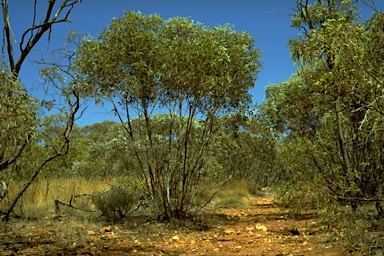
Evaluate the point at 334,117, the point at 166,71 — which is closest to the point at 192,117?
the point at 166,71

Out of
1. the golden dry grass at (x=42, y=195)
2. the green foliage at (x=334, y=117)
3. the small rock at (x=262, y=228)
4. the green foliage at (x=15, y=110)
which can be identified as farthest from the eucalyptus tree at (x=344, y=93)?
the golden dry grass at (x=42, y=195)

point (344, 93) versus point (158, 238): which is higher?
point (344, 93)

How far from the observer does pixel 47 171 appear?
13.9 meters

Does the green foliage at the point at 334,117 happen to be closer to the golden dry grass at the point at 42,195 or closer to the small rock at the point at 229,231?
the small rock at the point at 229,231

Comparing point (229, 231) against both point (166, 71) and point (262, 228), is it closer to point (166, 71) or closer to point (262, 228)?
point (262, 228)

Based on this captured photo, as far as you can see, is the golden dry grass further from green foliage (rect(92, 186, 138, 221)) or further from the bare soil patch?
the bare soil patch

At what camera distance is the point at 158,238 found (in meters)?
8.62

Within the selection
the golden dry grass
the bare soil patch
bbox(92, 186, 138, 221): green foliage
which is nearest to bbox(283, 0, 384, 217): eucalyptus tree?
the bare soil patch

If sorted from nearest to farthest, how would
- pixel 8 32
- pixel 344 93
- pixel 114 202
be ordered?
pixel 344 93
pixel 8 32
pixel 114 202

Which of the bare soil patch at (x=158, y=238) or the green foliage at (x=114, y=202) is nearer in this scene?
the bare soil patch at (x=158, y=238)

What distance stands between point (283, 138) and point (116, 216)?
543cm

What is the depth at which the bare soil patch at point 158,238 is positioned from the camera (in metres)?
7.36

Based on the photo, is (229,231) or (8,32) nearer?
(8,32)

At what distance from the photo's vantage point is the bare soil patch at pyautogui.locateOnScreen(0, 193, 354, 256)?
24.1 ft
